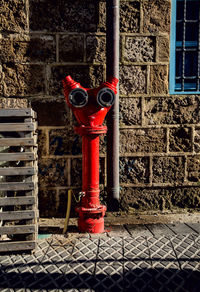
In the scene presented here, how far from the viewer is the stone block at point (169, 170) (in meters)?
3.49

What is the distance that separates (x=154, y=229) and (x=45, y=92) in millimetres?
2156

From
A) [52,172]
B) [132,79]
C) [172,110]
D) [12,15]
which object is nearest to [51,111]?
[52,172]

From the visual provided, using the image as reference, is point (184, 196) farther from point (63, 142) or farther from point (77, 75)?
point (77, 75)

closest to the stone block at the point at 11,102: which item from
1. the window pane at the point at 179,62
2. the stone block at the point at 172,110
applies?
the stone block at the point at 172,110

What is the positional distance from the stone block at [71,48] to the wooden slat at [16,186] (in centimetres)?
167

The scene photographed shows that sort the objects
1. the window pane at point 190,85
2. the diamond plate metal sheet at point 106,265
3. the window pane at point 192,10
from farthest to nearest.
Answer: the window pane at point 190,85
the window pane at point 192,10
the diamond plate metal sheet at point 106,265

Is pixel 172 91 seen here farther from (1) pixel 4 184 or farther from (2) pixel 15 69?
(1) pixel 4 184

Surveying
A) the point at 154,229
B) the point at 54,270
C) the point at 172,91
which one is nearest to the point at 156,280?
the point at 54,270

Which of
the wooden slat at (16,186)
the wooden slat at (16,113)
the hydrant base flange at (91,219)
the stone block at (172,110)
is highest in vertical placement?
the stone block at (172,110)

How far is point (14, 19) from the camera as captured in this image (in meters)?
3.13

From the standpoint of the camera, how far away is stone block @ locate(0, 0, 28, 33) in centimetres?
311

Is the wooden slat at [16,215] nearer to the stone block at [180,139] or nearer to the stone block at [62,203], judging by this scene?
the stone block at [62,203]

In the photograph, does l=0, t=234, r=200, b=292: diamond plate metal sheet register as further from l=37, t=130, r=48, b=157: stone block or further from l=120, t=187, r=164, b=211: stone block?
l=37, t=130, r=48, b=157: stone block

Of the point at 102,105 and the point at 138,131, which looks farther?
the point at 138,131
